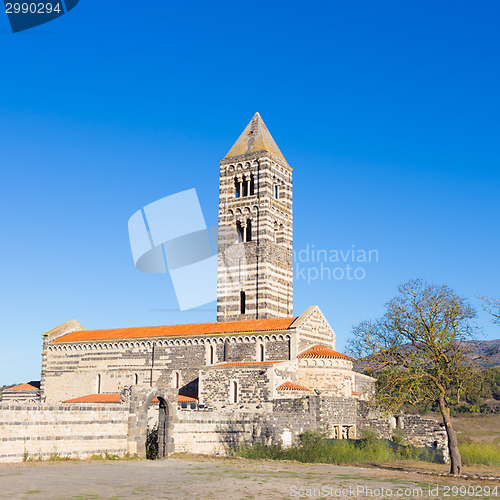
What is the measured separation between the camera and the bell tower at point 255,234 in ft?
165

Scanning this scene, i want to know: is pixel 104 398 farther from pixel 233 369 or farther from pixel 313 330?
pixel 313 330

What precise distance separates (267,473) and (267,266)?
29991 mm

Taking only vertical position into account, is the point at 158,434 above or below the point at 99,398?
below

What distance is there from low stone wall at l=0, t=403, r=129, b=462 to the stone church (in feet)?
0.15

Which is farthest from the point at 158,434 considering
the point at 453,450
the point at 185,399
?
the point at 453,450

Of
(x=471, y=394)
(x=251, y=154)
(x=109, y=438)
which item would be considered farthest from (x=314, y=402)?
(x=251, y=154)

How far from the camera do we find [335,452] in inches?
1113

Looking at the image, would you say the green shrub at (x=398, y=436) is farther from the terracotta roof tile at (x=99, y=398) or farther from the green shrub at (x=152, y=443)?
the terracotta roof tile at (x=99, y=398)

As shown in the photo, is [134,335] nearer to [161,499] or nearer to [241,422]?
[241,422]

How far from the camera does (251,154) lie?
53062mm

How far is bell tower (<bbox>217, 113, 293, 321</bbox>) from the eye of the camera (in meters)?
50.2

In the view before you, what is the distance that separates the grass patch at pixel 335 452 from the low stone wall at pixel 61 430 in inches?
286

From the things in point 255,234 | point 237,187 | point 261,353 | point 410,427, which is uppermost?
point 237,187

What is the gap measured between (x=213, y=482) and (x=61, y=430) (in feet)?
27.4
